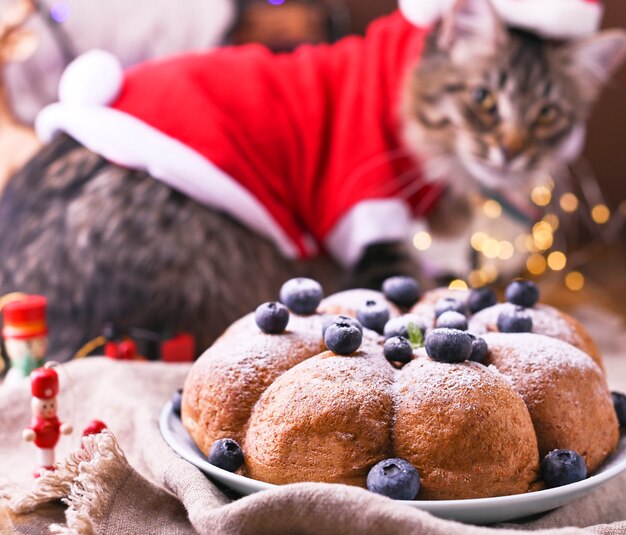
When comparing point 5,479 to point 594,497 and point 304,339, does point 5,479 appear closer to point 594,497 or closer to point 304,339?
point 304,339

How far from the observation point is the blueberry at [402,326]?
0.91 m

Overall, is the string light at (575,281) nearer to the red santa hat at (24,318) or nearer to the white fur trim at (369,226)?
the white fur trim at (369,226)

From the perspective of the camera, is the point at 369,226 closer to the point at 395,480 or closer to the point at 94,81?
the point at 94,81

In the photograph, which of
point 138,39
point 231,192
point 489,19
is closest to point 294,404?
point 231,192

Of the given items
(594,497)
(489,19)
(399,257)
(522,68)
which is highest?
(489,19)

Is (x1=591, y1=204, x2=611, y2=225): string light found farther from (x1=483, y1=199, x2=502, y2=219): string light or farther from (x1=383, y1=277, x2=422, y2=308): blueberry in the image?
(x1=383, y1=277, x2=422, y2=308): blueberry

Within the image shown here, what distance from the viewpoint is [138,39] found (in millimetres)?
2039

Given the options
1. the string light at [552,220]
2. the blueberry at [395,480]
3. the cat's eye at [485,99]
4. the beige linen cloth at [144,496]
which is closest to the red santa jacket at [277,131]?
the cat's eye at [485,99]

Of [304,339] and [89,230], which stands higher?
[304,339]

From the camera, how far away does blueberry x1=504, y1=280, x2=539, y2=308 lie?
102cm

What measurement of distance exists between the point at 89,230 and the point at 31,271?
0.49 feet

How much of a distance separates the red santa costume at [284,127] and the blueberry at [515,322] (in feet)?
2.26

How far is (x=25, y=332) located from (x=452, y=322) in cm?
72

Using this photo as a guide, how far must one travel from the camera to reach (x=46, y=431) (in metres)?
0.95
